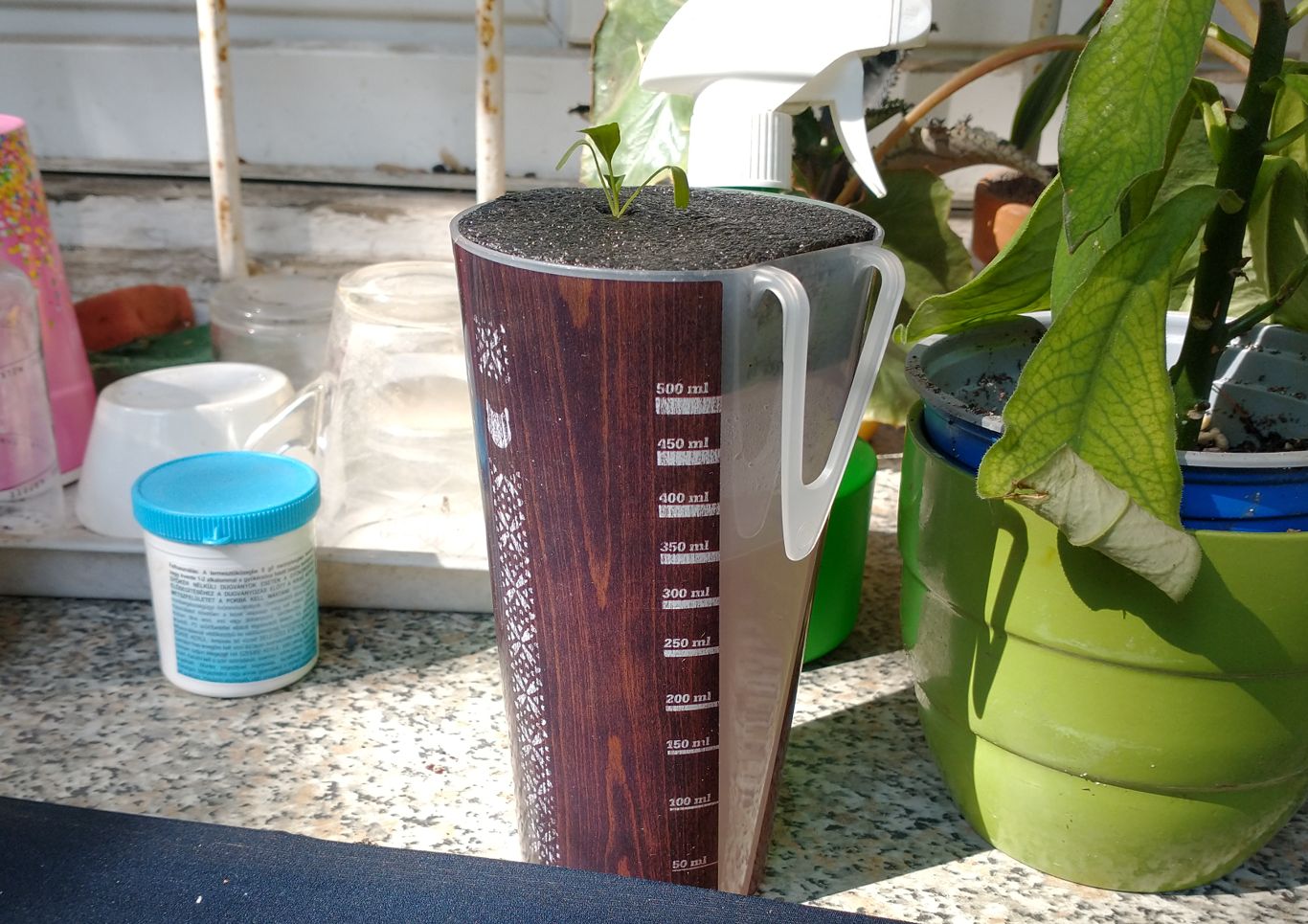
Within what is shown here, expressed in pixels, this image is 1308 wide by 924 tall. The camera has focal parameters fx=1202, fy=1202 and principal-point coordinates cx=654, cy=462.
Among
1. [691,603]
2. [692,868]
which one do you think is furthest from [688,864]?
[691,603]

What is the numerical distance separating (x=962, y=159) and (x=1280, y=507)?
380 millimetres

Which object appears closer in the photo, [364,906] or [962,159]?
[364,906]

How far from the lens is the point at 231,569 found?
0.51 meters

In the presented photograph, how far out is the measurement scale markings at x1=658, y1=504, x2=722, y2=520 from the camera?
0.36 metres

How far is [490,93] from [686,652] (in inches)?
16.5

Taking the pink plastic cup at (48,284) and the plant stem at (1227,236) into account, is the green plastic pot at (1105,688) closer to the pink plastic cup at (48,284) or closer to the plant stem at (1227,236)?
the plant stem at (1227,236)

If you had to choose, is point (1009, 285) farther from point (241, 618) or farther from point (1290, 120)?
point (241, 618)

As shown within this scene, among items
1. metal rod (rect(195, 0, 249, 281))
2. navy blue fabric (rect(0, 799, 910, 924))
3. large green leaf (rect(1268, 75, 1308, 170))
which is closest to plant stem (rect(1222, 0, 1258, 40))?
large green leaf (rect(1268, 75, 1308, 170))

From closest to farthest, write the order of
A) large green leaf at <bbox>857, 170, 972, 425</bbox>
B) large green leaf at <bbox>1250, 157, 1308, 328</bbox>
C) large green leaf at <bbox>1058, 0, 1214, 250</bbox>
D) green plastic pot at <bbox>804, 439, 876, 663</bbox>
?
large green leaf at <bbox>1058, 0, 1214, 250</bbox> → large green leaf at <bbox>1250, 157, 1308, 328</bbox> → green plastic pot at <bbox>804, 439, 876, 663</bbox> → large green leaf at <bbox>857, 170, 972, 425</bbox>

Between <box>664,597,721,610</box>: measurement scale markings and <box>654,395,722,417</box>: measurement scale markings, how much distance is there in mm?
62

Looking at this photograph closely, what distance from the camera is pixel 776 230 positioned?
362 millimetres

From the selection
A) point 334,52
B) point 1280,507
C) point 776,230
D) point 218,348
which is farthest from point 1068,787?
point 334,52

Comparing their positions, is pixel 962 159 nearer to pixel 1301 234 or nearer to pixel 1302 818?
pixel 1301 234

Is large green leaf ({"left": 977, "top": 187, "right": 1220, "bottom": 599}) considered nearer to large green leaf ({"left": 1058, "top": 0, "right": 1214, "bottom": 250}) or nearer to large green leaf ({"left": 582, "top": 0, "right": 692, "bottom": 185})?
large green leaf ({"left": 1058, "top": 0, "right": 1214, "bottom": 250})
